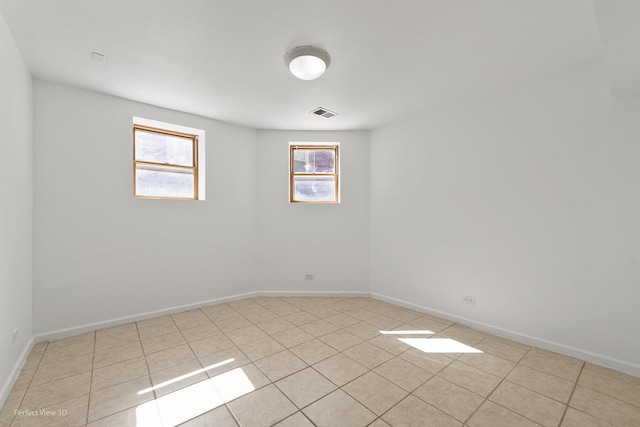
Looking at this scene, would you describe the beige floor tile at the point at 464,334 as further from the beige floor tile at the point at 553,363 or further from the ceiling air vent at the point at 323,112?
the ceiling air vent at the point at 323,112

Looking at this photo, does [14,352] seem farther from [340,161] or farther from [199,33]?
[340,161]

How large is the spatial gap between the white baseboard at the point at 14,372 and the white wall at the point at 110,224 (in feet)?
0.96

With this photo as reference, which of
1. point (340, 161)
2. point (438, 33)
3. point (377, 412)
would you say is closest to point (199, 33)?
point (438, 33)

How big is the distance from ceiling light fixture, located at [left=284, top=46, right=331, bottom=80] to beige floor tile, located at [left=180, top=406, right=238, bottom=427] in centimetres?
276

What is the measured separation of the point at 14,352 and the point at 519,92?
5.38m

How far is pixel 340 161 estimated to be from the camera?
14.7 feet

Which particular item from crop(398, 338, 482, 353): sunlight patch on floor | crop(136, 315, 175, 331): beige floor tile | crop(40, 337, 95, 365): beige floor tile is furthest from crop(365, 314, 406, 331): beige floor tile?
crop(40, 337, 95, 365): beige floor tile

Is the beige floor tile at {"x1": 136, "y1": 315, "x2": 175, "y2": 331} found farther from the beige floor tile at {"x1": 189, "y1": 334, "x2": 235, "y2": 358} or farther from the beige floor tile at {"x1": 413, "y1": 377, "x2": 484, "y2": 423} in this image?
the beige floor tile at {"x1": 413, "y1": 377, "x2": 484, "y2": 423}

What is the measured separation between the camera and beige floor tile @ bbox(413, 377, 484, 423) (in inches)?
70.9

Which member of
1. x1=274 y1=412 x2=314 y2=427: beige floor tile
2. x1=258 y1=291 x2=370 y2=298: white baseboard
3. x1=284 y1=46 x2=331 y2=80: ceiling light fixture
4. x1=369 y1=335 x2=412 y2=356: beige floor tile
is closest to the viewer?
x1=274 y1=412 x2=314 y2=427: beige floor tile

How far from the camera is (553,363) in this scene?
242 cm

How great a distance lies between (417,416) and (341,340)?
119 cm

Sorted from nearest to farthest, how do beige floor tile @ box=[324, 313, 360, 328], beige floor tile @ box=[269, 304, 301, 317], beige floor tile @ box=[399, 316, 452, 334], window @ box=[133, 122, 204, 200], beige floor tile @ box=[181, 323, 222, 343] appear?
1. beige floor tile @ box=[181, 323, 222, 343]
2. beige floor tile @ box=[399, 316, 452, 334]
3. beige floor tile @ box=[324, 313, 360, 328]
4. window @ box=[133, 122, 204, 200]
5. beige floor tile @ box=[269, 304, 301, 317]

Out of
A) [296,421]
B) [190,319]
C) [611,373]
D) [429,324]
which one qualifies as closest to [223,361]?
[296,421]
